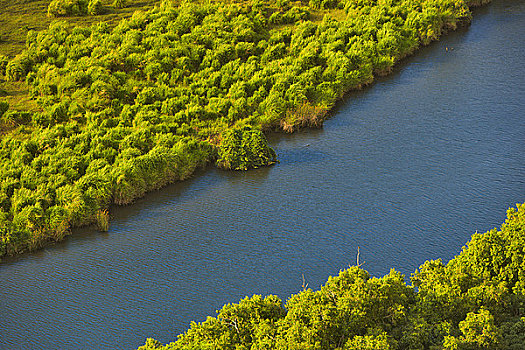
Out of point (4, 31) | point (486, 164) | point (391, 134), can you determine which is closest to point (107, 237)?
point (391, 134)

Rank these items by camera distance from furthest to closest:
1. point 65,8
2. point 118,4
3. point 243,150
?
point 118,4
point 65,8
point 243,150

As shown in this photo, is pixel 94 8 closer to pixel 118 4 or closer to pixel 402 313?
pixel 118 4

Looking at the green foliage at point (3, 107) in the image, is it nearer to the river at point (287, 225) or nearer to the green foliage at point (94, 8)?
the river at point (287, 225)

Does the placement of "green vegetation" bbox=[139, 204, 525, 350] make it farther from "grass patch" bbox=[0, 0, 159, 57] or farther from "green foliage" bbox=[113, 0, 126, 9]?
"green foliage" bbox=[113, 0, 126, 9]

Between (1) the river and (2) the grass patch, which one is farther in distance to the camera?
(2) the grass patch

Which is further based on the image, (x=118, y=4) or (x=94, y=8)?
(x=118, y=4)

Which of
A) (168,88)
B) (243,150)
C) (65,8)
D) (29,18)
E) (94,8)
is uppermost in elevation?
(65,8)

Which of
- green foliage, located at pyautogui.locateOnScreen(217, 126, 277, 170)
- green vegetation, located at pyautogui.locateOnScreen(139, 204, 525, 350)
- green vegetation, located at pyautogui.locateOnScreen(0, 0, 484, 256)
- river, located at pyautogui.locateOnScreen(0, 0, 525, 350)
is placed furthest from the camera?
green foliage, located at pyautogui.locateOnScreen(217, 126, 277, 170)

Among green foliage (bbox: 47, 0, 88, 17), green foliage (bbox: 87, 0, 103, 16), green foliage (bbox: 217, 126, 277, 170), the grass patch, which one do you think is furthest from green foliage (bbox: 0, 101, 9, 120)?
green foliage (bbox: 87, 0, 103, 16)

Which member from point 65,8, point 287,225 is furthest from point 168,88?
point 65,8
